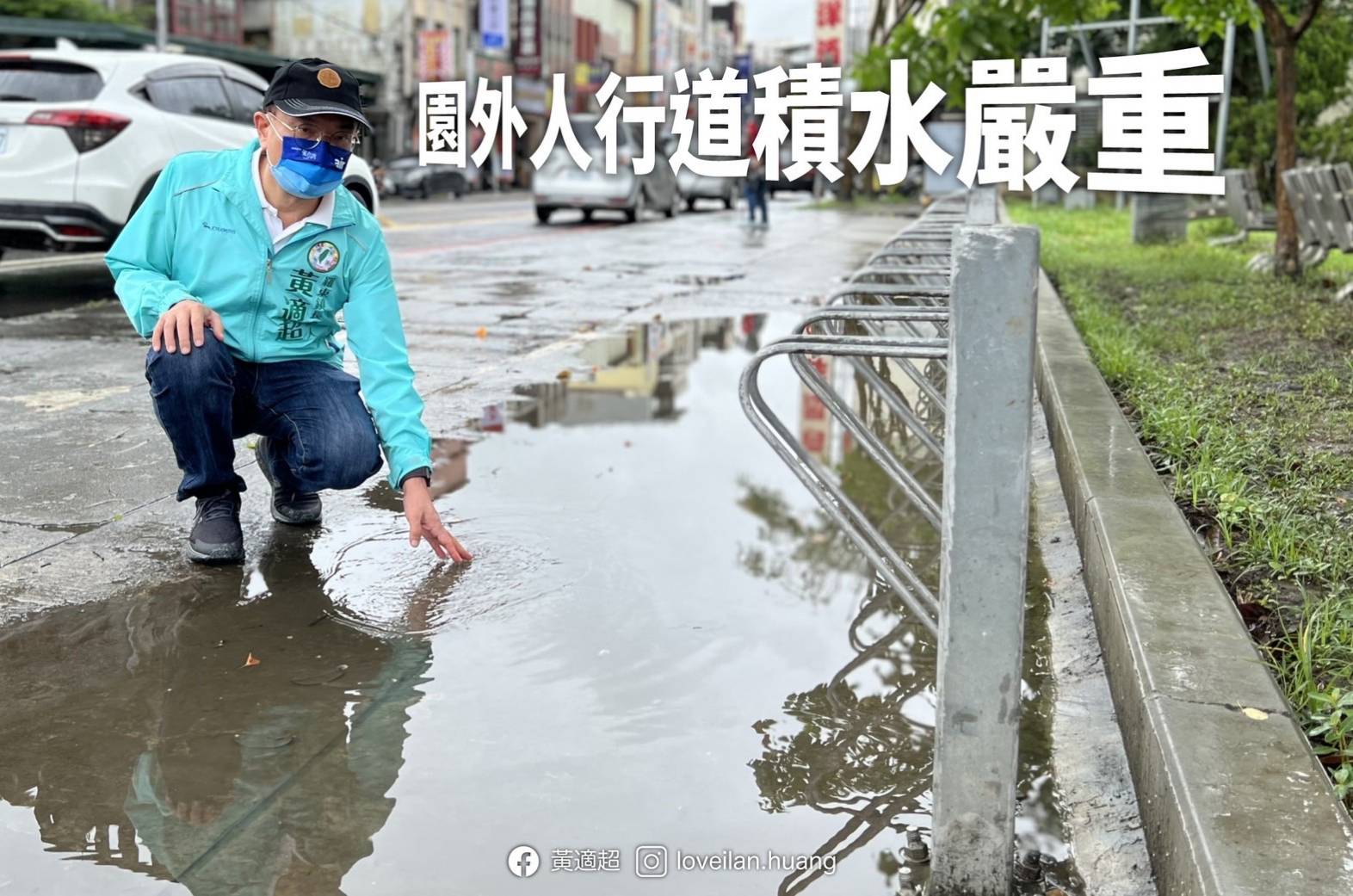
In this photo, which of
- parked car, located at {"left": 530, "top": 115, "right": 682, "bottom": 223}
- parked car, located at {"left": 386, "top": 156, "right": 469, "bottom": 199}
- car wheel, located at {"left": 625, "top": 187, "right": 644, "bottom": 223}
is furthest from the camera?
parked car, located at {"left": 386, "top": 156, "right": 469, "bottom": 199}

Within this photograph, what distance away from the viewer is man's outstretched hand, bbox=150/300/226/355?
339 centimetres

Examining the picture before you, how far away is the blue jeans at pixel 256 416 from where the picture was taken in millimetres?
3668

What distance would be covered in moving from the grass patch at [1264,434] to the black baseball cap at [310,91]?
170 cm

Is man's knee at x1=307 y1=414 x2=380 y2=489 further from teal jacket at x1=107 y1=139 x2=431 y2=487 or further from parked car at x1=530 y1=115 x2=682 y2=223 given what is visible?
parked car at x1=530 y1=115 x2=682 y2=223

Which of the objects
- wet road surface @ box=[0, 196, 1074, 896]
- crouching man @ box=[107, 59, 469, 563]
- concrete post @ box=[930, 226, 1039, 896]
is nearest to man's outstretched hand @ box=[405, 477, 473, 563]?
crouching man @ box=[107, 59, 469, 563]

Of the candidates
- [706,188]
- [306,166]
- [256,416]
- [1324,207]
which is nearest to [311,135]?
[306,166]

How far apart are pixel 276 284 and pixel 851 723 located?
73.6 inches

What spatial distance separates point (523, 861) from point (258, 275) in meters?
1.93

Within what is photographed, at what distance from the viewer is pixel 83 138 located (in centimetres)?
909

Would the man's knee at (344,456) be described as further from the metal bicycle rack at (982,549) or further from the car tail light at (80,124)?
the car tail light at (80,124)

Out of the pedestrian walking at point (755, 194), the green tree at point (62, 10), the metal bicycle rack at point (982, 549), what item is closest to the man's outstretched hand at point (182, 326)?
the metal bicycle rack at point (982, 549)

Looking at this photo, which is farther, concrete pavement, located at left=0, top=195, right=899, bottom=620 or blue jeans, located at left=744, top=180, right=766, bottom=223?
blue jeans, located at left=744, top=180, right=766, bottom=223

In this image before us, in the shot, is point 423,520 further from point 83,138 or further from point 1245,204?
point 1245,204

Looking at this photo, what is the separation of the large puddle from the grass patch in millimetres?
501
